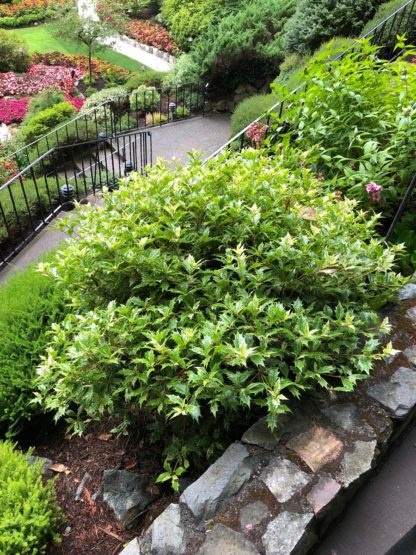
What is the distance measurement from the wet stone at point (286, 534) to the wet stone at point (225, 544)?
0.22 feet

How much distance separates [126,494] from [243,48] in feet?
36.3

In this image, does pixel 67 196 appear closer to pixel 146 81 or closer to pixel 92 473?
pixel 92 473

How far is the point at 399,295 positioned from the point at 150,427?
65.4 inches

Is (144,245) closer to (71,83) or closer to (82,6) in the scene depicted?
(71,83)

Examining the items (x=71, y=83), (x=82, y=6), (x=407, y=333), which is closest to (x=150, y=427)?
(x=407, y=333)

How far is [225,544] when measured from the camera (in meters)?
1.64

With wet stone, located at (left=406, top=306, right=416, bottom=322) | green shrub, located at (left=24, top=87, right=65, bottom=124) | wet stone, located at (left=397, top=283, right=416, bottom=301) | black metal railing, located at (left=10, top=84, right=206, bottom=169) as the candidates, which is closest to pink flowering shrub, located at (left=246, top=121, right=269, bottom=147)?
wet stone, located at (left=397, top=283, right=416, bottom=301)

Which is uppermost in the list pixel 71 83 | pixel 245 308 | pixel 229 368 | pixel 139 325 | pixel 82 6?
pixel 245 308

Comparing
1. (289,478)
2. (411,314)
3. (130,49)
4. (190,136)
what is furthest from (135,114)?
(289,478)

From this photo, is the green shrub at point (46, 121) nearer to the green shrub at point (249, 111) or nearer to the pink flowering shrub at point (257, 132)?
the green shrub at point (249, 111)

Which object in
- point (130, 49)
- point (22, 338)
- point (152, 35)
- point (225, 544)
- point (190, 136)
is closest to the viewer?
point (225, 544)

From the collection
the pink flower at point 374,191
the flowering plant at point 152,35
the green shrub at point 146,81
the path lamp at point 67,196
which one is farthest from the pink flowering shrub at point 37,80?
the pink flower at point 374,191

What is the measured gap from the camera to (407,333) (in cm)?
248

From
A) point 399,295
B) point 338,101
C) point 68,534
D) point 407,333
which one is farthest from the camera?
point 338,101
